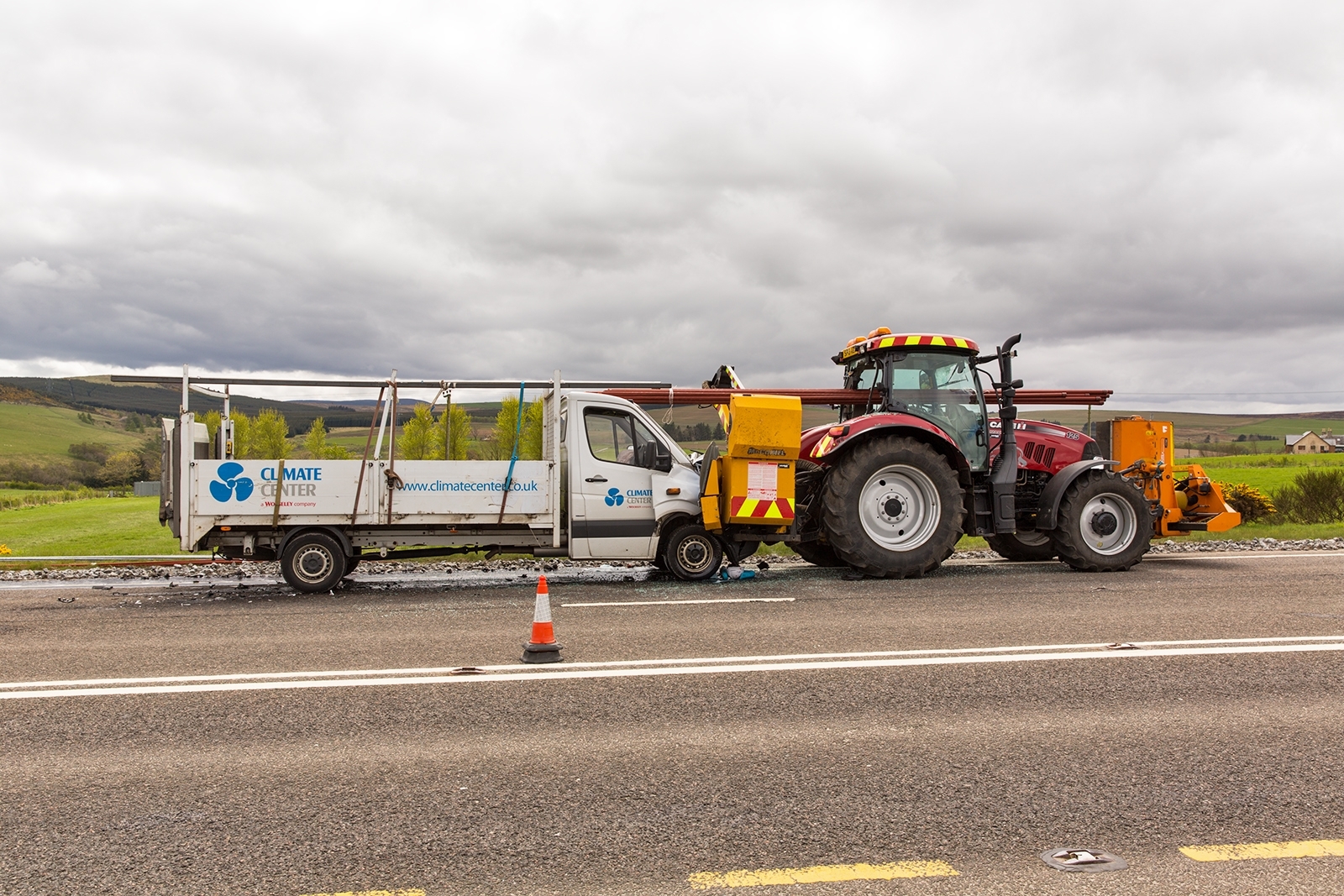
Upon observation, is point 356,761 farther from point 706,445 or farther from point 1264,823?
point 706,445

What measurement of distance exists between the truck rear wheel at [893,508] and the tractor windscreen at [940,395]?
0.60m

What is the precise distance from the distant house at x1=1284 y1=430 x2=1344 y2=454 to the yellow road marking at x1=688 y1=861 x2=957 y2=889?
266 feet

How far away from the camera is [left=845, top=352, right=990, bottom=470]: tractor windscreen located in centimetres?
1162

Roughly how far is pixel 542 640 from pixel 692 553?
4749mm

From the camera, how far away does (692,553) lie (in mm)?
10961

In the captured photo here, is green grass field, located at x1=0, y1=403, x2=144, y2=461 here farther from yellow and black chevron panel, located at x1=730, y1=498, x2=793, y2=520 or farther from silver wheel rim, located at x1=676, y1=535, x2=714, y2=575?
yellow and black chevron panel, located at x1=730, y1=498, x2=793, y2=520

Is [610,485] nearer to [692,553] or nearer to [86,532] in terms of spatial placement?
[692,553]

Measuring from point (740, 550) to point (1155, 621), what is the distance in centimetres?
485

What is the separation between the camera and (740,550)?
11.3 meters

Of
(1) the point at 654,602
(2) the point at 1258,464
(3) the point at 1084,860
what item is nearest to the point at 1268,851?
(3) the point at 1084,860

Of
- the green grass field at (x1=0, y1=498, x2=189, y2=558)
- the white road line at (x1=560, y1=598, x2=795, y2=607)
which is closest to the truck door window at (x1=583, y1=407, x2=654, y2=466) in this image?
the white road line at (x1=560, y1=598, x2=795, y2=607)

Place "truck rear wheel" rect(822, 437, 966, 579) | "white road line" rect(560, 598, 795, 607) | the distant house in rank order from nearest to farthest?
1. "white road line" rect(560, 598, 795, 607)
2. "truck rear wheel" rect(822, 437, 966, 579)
3. the distant house

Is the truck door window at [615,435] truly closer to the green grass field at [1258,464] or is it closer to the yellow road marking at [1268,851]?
the yellow road marking at [1268,851]

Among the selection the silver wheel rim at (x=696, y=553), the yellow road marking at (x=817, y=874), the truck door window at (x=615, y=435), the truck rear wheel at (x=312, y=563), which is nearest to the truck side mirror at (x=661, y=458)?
the truck door window at (x=615, y=435)
